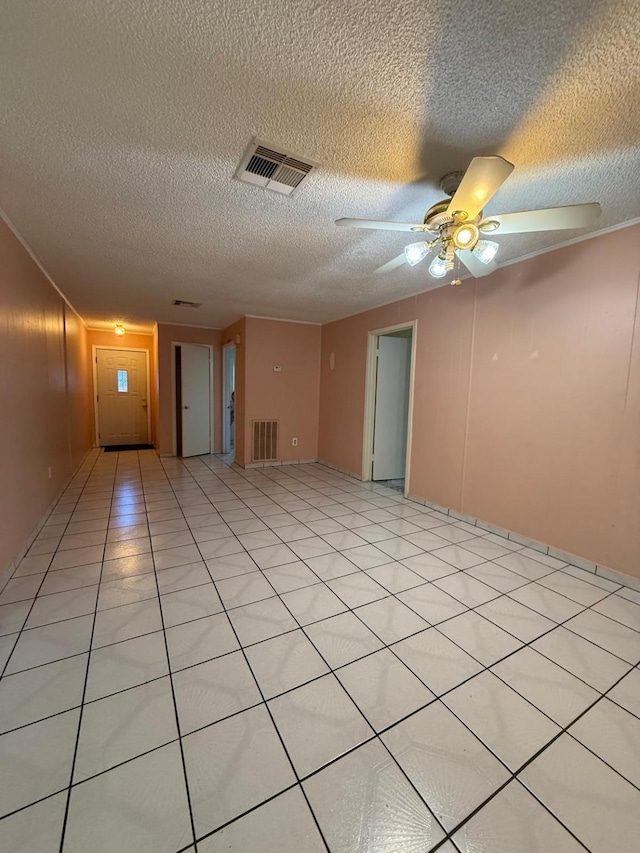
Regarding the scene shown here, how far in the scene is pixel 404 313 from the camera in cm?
403

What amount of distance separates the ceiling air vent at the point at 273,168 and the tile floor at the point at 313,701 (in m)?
2.36

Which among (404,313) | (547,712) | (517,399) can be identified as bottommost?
(547,712)

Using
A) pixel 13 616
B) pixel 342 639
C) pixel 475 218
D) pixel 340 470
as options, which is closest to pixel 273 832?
pixel 342 639

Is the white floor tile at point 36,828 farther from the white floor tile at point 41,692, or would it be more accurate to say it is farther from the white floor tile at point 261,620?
the white floor tile at point 261,620

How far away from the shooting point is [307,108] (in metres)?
1.37

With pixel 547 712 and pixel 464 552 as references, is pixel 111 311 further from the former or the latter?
pixel 547 712

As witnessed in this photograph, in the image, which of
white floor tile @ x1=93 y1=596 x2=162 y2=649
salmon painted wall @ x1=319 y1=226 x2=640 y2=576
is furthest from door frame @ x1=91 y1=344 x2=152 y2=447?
white floor tile @ x1=93 y1=596 x2=162 y2=649

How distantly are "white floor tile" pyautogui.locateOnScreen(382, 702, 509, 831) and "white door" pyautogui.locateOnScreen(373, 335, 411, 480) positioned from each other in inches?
139

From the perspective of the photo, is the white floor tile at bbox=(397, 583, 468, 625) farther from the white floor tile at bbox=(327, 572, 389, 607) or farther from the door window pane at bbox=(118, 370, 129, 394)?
Result: the door window pane at bbox=(118, 370, 129, 394)

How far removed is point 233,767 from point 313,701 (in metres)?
0.36

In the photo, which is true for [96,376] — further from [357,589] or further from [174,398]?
[357,589]

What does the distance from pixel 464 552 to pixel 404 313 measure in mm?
2681

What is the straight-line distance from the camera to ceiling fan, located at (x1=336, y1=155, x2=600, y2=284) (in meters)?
1.37

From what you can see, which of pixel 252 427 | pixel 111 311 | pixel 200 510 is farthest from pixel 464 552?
pixel 111 311
